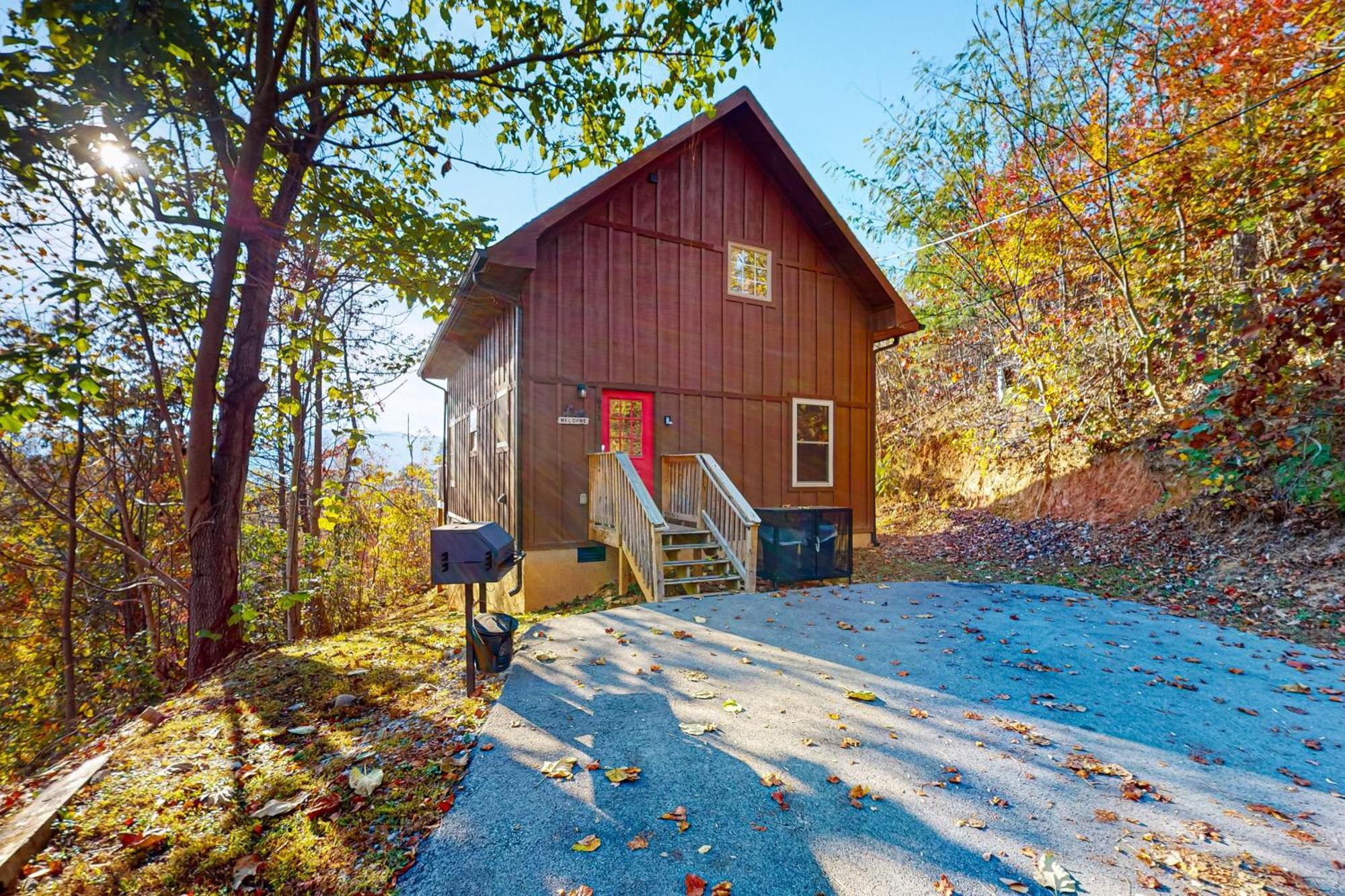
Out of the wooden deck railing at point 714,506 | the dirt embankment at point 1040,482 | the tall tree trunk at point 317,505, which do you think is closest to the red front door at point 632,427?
the wooden deck railing at point 714,506

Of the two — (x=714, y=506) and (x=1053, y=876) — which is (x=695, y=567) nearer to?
(x=714, y=506)

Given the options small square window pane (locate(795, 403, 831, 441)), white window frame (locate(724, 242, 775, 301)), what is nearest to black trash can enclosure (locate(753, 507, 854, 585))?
small square window pane (locate(795, 403, 831, 441))

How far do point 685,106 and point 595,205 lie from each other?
117 inches

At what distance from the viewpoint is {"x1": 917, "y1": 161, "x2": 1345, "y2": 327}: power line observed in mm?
5828

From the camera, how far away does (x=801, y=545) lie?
688 cm

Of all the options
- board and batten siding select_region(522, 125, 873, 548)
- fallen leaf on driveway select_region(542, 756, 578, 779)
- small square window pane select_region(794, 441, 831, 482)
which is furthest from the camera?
small square window pane select_region(794, 441, 831, 482)

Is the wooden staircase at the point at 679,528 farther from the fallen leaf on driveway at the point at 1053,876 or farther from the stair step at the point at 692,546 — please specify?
the fallen leaf on driveway at the point at 1053,876

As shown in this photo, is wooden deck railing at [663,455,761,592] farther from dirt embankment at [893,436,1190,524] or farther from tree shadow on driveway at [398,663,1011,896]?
dirt embankment at [893,436,1190,524]

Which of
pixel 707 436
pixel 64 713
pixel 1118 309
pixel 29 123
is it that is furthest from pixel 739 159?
pixel 64 713

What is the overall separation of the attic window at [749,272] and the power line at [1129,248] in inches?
214

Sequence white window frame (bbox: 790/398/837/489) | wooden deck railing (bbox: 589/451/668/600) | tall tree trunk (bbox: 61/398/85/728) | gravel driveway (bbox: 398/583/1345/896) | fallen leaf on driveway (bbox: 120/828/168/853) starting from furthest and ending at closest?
white window frame (bbox: 790/398/837/489), tall tree trunk (bbox: 61/398/85/728), wooden deck railing (bbox: 589/451/668/600), fallen leaf on driveway (bbox: 120/828/168/853), gravel driveway (bbox: 398/583/1345/896)

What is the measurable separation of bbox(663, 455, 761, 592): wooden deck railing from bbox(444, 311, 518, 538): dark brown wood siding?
2351 millimetres

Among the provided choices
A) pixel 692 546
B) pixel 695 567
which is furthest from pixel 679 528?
pixel 695 567

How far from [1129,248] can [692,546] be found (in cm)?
844
